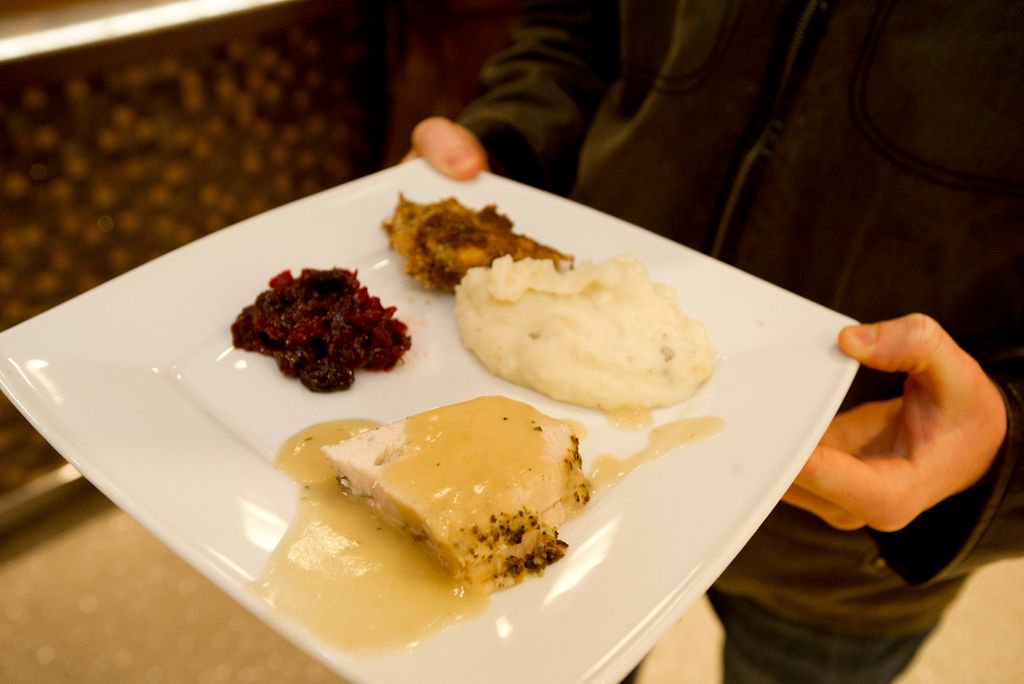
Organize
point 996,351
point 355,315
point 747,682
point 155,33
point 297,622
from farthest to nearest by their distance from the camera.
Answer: point 155,33, point 747,682, point 996,351, point 355,315, point 297,622

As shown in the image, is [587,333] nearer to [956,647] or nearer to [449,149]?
[449,149]

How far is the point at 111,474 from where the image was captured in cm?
138

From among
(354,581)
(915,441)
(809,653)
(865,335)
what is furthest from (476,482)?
(809,653)

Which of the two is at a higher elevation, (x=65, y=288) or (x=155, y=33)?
(x=155, y=33)

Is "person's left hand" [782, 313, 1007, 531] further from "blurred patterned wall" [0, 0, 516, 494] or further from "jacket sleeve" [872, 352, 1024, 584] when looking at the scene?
"blurred patterned wall" [0, 0, 516, 494]

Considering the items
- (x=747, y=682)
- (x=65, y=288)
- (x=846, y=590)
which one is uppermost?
(x=846, y=590)

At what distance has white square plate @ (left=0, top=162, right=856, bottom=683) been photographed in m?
1.25

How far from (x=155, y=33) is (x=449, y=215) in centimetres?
212

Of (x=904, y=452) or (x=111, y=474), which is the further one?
(x=904, y=452)

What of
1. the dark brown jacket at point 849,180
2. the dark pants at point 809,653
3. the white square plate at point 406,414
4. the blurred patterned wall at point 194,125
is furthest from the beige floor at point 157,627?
the white square plate at point 406,414

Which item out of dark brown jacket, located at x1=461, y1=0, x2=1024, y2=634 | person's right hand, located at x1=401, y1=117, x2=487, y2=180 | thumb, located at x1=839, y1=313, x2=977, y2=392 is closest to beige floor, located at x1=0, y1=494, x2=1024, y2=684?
dark brown jacket, located at x1=461, y1=0, x2=1024, y2=634

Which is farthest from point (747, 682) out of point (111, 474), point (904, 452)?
point (111, 474)

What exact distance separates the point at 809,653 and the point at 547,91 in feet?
7.09

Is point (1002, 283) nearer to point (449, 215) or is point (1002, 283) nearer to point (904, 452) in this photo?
point (904, 452)
